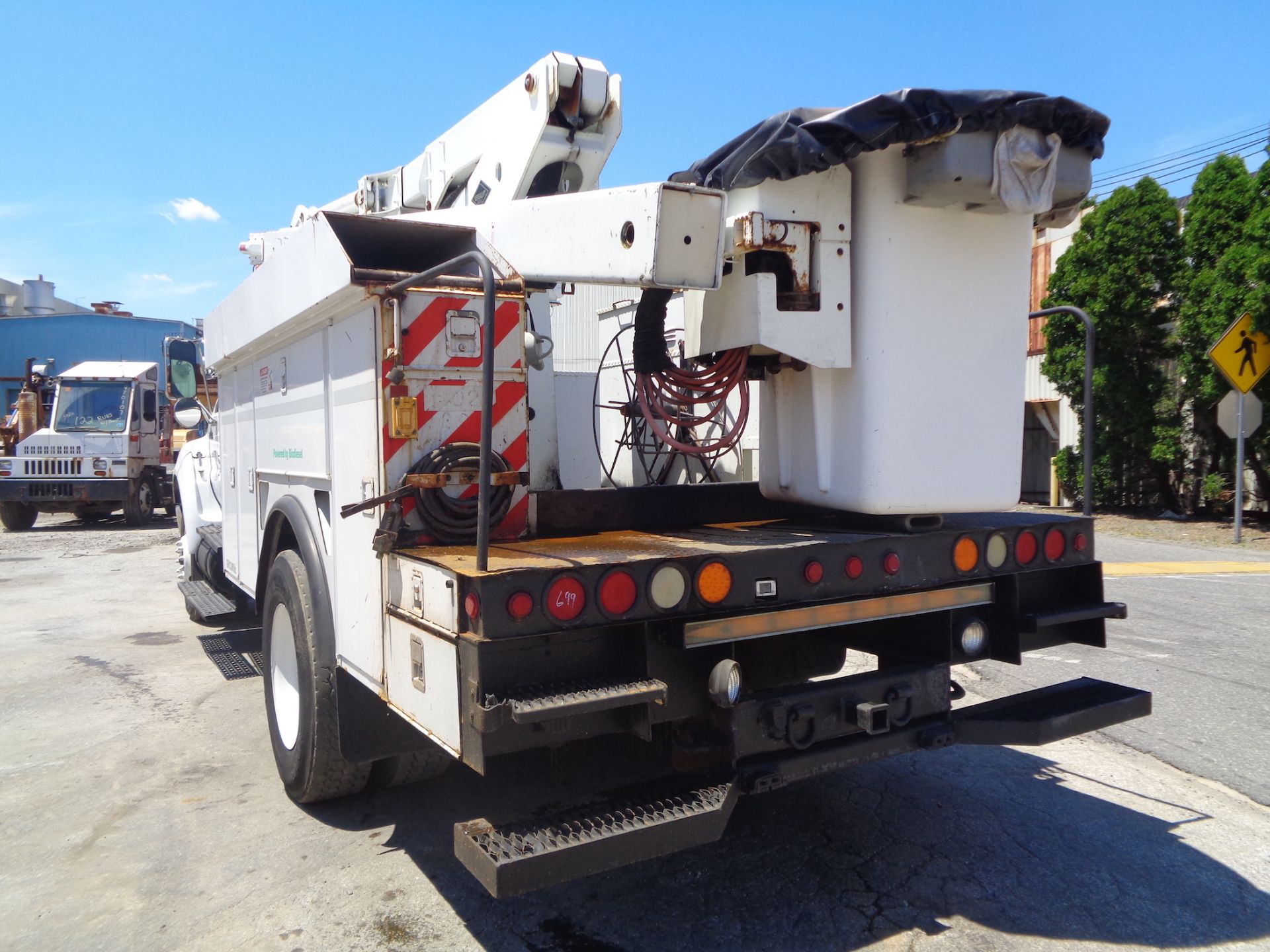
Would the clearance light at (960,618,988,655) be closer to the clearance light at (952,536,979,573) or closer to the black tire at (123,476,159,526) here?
the clearance light at (952,536,979,573)

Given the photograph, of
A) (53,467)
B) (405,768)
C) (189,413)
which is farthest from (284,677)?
(53,467)

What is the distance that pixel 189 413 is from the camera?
7.25 m

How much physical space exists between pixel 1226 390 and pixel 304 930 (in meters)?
14.1

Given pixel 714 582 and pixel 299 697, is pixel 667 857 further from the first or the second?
pixel 299 697

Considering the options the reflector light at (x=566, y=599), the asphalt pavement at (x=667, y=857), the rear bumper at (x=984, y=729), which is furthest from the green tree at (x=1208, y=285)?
the reflector light at (x=566, y=599)

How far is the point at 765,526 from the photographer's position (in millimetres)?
3672

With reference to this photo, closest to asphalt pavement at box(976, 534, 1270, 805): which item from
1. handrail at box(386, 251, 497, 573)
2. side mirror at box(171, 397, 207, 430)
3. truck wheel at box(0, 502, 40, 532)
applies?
handrail at box(386, 251, 497, 573)

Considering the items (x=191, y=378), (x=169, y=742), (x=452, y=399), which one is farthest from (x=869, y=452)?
(x=191, y=378)

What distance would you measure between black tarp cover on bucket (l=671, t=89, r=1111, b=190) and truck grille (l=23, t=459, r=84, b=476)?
680 inches

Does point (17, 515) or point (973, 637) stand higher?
point (973, 637)

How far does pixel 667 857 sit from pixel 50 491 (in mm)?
16972

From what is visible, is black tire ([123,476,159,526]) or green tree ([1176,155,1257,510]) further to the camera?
black tire ([123,476,159,526])

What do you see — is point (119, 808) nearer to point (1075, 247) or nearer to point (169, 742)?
point (169, 742)

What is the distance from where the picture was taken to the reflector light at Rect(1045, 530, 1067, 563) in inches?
136
